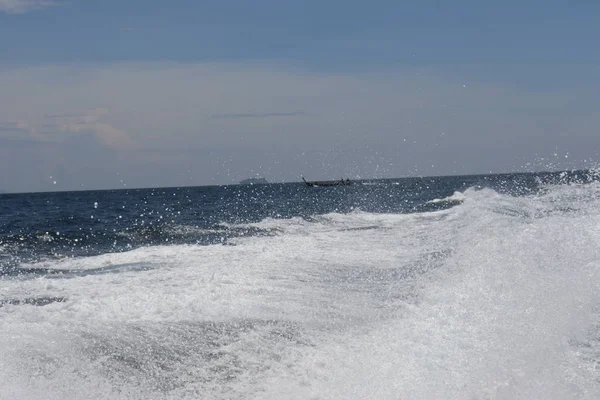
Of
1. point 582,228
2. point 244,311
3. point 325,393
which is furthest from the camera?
point 582,228

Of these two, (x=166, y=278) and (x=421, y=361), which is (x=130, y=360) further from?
(x=166, y=278)

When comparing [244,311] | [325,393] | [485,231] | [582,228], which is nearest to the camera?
[325,393]

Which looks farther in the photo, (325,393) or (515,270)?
(515,270)

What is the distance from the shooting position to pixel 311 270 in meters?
14.9

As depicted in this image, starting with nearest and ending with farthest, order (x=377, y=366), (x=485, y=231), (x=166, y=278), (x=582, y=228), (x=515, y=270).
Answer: (x=377, y=366) → (x=515, y=270) → (x=166, y=278) → (x=582, y=228) → (x=485, y=231)

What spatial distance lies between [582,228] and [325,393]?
10759mm

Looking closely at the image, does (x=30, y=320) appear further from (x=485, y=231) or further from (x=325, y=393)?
(x=485, y=231)

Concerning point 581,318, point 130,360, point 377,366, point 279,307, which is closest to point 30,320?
point 130,360

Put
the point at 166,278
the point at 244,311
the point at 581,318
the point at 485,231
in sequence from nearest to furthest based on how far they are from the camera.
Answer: the point at 581,318 < the point at 244,311 < the point at 166,278 < the point at 485,231

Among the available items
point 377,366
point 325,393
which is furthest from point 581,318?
point 325,393

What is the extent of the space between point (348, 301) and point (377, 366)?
3.53 meters

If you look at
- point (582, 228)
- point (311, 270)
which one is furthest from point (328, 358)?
point (582, 228)

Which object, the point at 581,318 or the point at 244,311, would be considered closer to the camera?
the point at 581,318

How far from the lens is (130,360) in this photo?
8.11m
